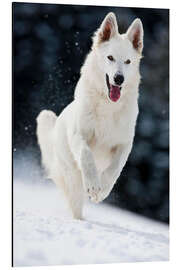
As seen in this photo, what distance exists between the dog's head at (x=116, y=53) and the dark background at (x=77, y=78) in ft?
0.81

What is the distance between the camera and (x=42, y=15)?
452 centimetres

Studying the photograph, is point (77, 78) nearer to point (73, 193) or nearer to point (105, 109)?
point (105, 109)

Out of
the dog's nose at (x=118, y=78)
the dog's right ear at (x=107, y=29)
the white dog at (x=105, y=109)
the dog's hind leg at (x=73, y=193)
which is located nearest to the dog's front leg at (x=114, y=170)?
the white dog at (x=105, y=109)

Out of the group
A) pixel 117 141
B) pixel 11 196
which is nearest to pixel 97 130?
pixel 117 141

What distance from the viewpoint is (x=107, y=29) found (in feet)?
14.3

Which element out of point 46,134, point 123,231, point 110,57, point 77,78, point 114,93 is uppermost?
point 110,57

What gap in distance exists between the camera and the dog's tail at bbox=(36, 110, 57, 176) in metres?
4.57

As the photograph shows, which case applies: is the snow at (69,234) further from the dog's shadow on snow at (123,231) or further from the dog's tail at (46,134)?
the dog's tail at (46,134)

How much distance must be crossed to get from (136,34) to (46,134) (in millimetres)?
1016

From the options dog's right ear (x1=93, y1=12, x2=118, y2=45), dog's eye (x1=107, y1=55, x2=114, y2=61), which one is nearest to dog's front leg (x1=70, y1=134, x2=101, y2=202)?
dog's eye (x1=107, y1=55, x2=114, y2=61)

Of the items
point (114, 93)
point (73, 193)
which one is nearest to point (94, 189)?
point (73, 193)

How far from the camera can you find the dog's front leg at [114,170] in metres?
4.16

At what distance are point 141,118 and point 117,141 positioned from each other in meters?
0.49
